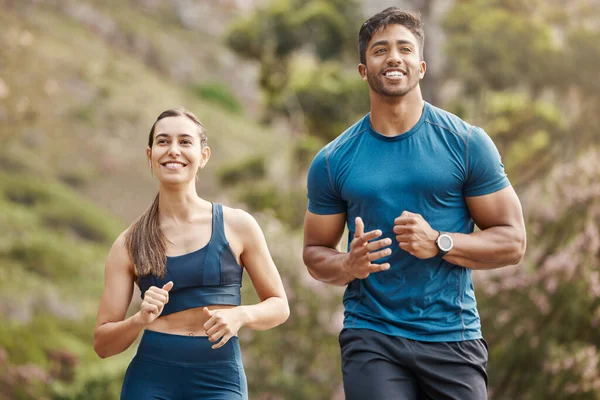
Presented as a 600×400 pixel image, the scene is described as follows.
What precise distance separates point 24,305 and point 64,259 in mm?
1060

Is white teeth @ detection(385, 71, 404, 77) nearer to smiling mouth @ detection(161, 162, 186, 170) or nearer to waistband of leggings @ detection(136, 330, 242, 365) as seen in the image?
smiling mouth @ detection(161, 162, 186, 170)

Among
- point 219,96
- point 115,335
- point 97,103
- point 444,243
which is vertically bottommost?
point 115,335

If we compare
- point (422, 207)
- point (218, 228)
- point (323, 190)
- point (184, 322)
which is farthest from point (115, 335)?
point (422, 207)

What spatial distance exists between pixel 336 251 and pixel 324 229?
3.6 inches

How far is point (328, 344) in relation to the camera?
777 centimetres

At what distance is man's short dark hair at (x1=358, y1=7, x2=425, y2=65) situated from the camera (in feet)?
10.4

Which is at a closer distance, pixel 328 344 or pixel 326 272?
pixel 326 272

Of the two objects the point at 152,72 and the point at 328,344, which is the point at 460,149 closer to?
the point at 328,344

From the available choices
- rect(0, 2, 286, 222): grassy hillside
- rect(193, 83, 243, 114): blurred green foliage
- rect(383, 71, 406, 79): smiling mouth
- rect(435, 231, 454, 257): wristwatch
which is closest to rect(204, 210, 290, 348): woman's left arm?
rect(435, 231, 454, 257): wristwatch

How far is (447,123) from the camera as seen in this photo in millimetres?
3176

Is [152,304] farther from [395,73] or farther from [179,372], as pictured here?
[395,73]

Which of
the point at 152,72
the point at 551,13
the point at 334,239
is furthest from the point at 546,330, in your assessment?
the point at 152,72

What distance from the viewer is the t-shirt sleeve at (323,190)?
10.7 ft

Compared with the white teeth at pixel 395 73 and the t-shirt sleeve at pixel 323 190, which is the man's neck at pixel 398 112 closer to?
the white teeth at pixel 395 73
